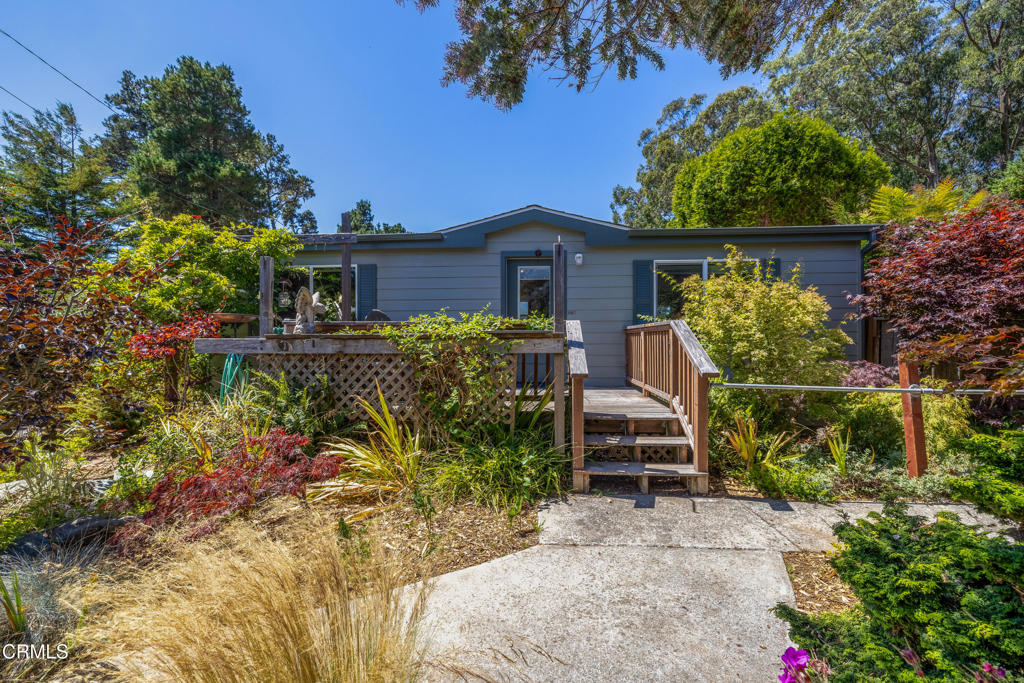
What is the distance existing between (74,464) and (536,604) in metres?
4.17

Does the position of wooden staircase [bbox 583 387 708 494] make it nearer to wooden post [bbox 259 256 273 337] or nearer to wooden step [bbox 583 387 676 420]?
wooden step [bbox 583 387 676 420]

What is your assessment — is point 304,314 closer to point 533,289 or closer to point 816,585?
point 533,289

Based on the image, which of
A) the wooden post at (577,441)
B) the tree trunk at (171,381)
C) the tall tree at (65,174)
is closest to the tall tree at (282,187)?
the tall tree at (65,174)

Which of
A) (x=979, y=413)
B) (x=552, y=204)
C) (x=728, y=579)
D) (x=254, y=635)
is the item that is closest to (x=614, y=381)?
(x=552, y=204)

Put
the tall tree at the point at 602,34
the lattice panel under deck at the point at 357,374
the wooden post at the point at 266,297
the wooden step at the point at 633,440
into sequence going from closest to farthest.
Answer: the tall tree at the point at 602,34 → the wooden step at the point at 633,440 → the lattice panel under deck at the point at 357,374 → the wooden post at the point at 266,297

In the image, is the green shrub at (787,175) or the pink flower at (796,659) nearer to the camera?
the pink flower at (796,659)

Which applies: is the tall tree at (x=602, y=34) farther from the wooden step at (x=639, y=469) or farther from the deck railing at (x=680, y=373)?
the wooden step at (x=639, y=469)

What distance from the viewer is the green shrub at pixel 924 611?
1.09m

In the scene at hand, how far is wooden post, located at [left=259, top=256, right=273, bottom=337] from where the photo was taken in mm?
4410

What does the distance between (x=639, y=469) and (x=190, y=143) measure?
2169cm

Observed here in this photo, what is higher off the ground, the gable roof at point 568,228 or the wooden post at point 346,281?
the gable roof at point 568,228

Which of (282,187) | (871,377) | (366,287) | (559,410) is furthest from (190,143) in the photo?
(871,377)

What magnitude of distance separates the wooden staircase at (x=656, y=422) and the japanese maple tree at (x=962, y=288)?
70.3 inches

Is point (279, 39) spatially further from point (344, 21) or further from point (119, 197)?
point (119, 197)
